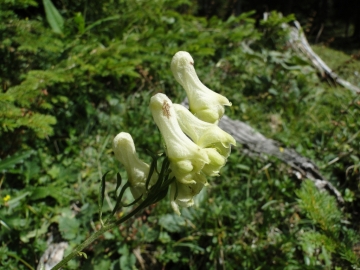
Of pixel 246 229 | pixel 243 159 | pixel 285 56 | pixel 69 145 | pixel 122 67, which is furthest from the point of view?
pixel 285 56

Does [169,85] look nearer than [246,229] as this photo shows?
No

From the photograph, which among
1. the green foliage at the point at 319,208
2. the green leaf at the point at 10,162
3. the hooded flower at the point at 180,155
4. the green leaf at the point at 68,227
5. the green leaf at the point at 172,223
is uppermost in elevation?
the hooded flower at the point at 180,155

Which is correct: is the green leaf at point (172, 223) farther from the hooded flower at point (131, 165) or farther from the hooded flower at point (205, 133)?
the hooded flower at point (205, 133)

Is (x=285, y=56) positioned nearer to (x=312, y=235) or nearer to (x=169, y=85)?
(x=169, y=85)

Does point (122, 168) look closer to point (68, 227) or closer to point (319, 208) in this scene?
point (68, 227)

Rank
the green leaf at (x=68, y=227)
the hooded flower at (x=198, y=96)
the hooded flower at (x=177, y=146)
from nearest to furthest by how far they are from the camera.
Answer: the hooded flower at (x=177, y=146), the hooded flower at (x=198, y=96), the green leaf at (x=68, y=227)

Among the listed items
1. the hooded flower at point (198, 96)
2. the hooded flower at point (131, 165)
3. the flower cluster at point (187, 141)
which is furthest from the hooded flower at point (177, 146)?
the hooded flower at point (131, 165)

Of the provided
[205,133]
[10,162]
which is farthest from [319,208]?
[10,162]

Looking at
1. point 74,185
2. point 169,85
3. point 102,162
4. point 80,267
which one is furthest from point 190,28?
A: point 80,267
